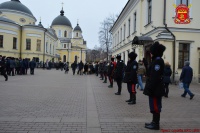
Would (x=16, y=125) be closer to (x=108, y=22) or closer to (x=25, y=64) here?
(x=25, y=64)

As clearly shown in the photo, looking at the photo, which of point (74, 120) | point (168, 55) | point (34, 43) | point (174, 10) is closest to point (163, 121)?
point (74, 120)

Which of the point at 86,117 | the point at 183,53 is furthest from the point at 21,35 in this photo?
the point at 86,117

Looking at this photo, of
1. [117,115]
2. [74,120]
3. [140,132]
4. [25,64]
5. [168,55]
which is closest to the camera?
[140,132]

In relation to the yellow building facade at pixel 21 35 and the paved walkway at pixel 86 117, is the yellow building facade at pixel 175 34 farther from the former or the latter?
the yellow building facade at pixel 21 35

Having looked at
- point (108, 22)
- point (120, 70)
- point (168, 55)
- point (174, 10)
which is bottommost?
point (120, 70)

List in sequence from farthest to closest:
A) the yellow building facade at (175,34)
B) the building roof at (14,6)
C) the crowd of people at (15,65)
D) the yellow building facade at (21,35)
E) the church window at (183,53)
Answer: the building roof at (14,6) → the yellow building facade at (21,35) → the crowd of people at (15,65) → the church window at (183,53) → the yellow building facade at (175,34)

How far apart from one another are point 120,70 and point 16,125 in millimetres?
5954

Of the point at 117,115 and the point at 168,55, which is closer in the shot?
the point at 117,115

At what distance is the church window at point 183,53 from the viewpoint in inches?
703

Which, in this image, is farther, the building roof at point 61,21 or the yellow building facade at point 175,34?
the building roof at point 61,21

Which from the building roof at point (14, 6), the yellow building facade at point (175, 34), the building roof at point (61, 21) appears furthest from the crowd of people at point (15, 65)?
the building roof at point (61, 21)

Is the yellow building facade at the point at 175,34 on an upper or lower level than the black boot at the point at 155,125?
upper

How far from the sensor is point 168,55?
17297mm

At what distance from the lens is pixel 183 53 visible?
59.2 feet
